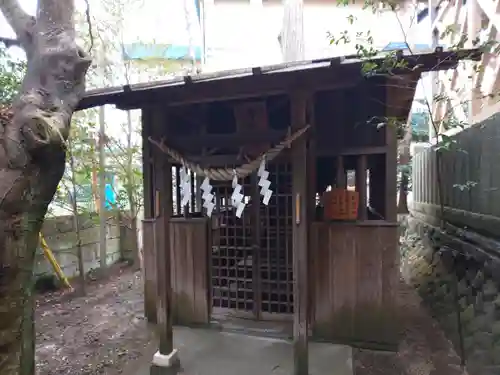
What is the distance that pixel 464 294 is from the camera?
223 inches

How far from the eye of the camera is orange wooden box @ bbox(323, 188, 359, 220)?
5.41 m

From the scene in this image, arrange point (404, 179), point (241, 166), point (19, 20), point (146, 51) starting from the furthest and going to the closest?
point (404, 179) < point (146, 51) < point (241, 166) < point (19, 20)

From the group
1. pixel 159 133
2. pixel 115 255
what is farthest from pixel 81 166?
pixel 159 133

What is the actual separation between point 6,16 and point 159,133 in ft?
7.18

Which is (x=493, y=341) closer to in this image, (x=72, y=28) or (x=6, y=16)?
(x=72, y=28)

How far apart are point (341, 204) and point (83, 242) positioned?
7755 mm

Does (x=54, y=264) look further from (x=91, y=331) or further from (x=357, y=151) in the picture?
(x=357, y=151)

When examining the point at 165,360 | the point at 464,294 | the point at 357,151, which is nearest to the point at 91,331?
the point at 165,360

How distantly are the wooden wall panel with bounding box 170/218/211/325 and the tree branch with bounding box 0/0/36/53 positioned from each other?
357cm

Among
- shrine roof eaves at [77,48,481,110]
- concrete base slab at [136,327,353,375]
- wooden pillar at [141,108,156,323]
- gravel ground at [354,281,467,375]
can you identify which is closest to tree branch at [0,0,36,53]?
shrine roof eaves at [77,48,481,110]

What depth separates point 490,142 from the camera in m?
4.70

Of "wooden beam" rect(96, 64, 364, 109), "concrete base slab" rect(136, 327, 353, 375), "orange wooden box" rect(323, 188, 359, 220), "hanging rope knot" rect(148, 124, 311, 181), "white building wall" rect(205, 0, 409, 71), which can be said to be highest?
"white building wall" rect(205, 0, 409, 71)

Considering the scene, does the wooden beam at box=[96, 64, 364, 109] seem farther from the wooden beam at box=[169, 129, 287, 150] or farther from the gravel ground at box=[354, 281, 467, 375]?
the gravel ground at box=[354, 281, 467, 375]

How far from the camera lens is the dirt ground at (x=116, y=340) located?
5.10 m
